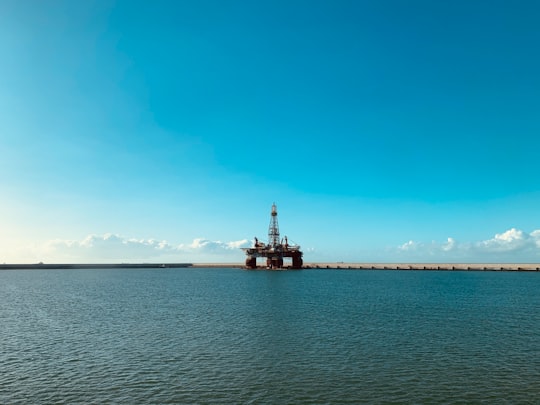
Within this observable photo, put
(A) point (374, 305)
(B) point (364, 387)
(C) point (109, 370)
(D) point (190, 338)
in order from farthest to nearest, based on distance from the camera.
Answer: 1. (A) point (374, 305)
2. (D) point (190, 338)
3. (C) point (109, 370)
4. (B) point (364, 387)

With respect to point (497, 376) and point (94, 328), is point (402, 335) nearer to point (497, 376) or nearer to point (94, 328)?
point (497, 376)

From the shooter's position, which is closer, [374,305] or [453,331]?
[453,331]

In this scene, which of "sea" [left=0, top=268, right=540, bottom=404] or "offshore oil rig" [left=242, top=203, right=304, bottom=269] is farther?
"offshore oil rig" [left=242, top=203, right=304, bottom=269]

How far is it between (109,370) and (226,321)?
21103 millimetres

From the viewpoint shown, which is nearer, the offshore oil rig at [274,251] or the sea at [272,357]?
the sea at [272,357]

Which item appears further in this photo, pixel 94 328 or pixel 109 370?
pixel 94 328

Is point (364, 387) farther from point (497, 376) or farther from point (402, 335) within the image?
point (402, 335)

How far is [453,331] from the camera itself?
135 ft

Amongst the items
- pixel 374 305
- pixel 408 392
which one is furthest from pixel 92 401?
pixel 374 305

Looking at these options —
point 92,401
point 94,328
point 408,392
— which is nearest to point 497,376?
point 408,392

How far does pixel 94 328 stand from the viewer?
44.2 metres

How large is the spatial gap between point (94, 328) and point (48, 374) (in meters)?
17.8

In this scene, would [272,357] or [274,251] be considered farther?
[274,251]

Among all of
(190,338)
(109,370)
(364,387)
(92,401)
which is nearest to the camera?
(92,401)
